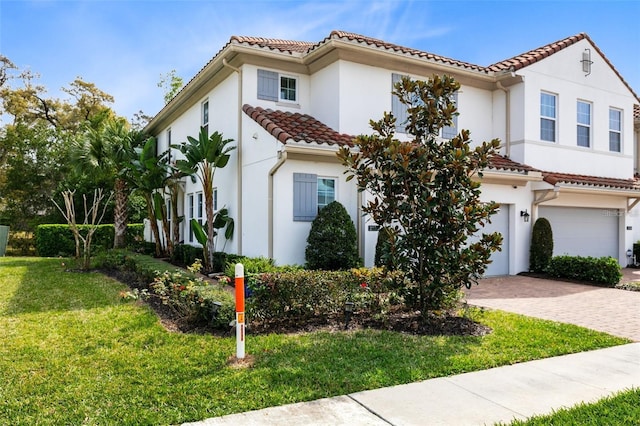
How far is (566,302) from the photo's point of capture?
10.1 m

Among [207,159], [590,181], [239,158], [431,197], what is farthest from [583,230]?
[207,159]

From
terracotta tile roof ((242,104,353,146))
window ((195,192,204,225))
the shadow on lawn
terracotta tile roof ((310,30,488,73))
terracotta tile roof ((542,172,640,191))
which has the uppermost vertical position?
terracotta tile roof ((310,30,488,73))

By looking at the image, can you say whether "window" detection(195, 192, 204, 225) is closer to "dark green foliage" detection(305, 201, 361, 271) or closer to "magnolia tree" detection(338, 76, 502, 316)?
"dark green foliage" detection(305, 201, 361, 271)

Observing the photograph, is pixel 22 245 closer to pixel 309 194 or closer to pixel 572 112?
pixel 309 194

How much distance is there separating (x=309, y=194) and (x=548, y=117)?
8952 mm

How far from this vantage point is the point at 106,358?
571cm

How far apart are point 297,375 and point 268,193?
6580mm

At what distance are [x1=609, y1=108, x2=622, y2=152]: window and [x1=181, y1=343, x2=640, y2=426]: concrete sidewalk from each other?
44.8 ft

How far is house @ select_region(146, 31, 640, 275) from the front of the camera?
11.5 metres

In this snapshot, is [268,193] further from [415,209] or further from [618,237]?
[618,237]

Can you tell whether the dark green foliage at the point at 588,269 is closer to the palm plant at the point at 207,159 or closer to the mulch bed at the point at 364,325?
the mulch bed at the point at 364,325

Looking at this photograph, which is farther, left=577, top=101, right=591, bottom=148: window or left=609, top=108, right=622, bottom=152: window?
left=609, top=108, right=622, bottom=152: window

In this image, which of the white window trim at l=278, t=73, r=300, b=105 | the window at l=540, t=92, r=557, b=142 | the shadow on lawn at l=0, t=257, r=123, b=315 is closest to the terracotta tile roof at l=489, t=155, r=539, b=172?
the window at l=540, t=92, r=557, b=142

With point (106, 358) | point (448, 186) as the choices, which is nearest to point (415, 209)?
point (448, 186)
